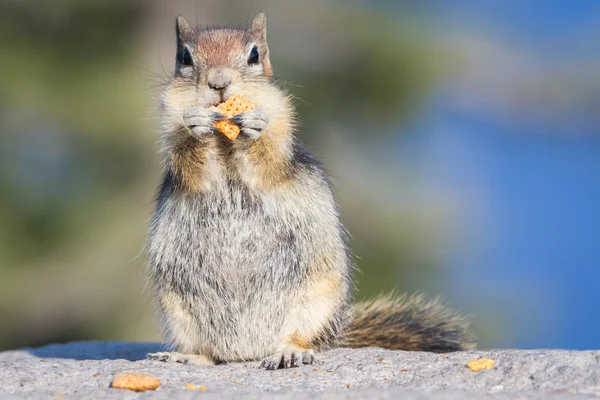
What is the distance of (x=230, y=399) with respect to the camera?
10.3 ft

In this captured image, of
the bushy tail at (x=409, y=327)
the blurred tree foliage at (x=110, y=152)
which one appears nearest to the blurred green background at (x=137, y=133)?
the blurred tree foliage at (x=110, y=152)

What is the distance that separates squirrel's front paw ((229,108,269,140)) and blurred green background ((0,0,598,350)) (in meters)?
5.38

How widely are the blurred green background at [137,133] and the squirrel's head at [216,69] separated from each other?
5.08 metres

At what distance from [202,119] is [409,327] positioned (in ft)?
5.94

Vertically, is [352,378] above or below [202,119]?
below

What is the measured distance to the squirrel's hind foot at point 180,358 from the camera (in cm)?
439

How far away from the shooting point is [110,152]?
11.0 metres

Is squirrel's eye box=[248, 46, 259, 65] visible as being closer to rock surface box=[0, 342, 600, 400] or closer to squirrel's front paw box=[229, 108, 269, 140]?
squirrel's front paw box=[229, 108, 269, 140]

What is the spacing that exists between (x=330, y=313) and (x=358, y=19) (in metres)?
9.18

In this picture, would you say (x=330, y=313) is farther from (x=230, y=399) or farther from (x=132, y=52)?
(x=132, y=52)

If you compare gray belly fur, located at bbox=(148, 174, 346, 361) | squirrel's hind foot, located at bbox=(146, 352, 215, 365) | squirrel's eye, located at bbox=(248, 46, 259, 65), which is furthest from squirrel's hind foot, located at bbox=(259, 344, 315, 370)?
squirrel's eye, located at bbox=(248, 46, 259, 65)

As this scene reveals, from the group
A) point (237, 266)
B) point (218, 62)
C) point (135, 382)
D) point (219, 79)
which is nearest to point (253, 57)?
point (218, 62)

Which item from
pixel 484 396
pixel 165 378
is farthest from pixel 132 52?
pixel 484 396

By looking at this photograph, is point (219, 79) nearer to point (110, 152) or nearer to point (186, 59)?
point (186, 59)
